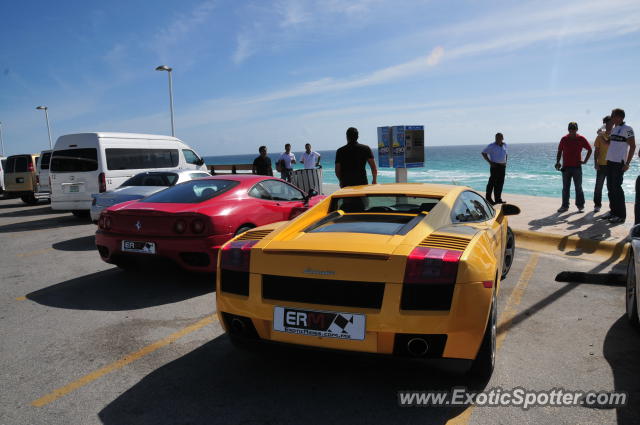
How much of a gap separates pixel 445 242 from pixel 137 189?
7334 mm

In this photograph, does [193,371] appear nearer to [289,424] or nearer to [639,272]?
[289,424]

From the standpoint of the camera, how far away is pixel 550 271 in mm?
5797

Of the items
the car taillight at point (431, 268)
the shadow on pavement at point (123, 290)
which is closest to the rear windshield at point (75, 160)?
the shadow on pavement at point (123, 290)

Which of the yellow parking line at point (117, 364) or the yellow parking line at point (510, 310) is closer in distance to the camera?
the yellow parking line at point (510, 310)

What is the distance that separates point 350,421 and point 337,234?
1.13m

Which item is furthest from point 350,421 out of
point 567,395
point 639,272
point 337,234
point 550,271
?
point 550,271

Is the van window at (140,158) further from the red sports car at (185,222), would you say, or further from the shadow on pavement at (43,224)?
the red sports car at (185,222)

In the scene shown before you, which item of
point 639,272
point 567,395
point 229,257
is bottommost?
point 567,395

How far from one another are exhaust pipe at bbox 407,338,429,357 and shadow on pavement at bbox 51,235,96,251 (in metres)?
6.72

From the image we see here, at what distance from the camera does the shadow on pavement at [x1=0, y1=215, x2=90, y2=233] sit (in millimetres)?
10492

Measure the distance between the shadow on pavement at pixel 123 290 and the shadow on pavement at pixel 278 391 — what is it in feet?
5.52

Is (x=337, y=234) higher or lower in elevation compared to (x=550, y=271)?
higher

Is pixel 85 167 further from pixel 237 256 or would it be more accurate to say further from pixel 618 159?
pixel 618 159

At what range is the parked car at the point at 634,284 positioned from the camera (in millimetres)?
3605
